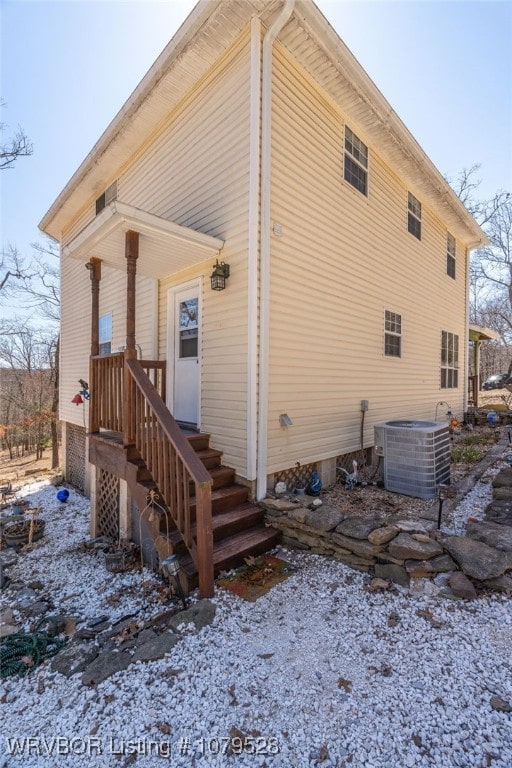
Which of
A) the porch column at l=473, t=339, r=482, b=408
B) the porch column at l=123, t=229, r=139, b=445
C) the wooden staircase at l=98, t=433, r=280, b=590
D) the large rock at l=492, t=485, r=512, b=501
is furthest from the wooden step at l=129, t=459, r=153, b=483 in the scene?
the porch column at l=473, t=339, r=482, b=408

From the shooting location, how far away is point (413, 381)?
26.1ft

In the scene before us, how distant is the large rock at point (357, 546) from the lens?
3069mm

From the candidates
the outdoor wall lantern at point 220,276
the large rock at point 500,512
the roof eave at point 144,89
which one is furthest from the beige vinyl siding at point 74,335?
the large rock at point 500,512

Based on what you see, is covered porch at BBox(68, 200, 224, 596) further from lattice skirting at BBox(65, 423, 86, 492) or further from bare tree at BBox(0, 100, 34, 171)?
bare tree at BBox(0, 100, 34, 171)

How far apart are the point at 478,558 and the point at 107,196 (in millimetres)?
8787

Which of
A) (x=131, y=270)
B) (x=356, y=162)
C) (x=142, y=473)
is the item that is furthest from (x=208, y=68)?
(x=142, y=473)

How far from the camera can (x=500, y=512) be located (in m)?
3.88

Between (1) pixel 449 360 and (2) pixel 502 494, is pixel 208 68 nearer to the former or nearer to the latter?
(2) pixel 502 494

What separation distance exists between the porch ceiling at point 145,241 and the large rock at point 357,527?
3525 millimetres

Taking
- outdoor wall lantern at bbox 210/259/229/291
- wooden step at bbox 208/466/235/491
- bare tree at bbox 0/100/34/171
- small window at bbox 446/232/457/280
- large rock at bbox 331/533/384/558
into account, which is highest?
bare tree at bbox 0/100/34/171

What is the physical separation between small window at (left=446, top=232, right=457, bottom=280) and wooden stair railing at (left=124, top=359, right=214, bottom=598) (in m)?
9.24

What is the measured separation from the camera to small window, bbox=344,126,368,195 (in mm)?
5715

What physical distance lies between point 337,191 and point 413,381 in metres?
4.52

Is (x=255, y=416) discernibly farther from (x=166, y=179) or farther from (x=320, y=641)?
(x=166, y=179)
